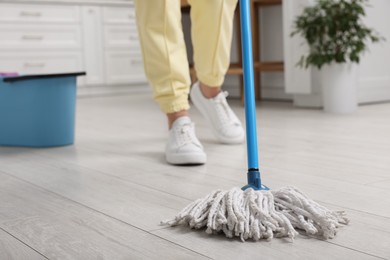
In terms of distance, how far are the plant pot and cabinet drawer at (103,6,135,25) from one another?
2.03 meters

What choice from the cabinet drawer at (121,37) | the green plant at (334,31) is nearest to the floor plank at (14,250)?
the green plant at (334,31)

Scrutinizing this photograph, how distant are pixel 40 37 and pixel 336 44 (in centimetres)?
207

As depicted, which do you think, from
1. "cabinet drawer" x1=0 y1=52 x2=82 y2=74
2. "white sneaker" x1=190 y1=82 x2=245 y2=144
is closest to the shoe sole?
"white sneaker" x1=190 y1=82 x2=245 y2=144

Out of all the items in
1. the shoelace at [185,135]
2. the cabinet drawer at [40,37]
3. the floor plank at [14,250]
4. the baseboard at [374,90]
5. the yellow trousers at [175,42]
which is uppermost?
the cabinet drawer at [40,37]

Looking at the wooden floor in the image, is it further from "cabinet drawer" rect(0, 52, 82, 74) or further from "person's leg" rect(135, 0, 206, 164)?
"cabinet drawer" rect(0, 52, 82, 74)

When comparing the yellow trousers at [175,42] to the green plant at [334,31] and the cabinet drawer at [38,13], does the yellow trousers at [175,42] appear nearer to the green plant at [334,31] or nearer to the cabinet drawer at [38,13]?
the green plant at [334,31]

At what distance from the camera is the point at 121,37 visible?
4215 millimetres

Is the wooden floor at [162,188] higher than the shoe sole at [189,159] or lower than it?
lower

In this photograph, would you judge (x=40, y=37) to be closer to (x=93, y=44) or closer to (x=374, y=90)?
(x=93, y=44)

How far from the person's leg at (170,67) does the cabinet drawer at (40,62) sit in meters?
2.42

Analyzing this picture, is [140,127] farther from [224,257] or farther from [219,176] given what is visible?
[224,257]

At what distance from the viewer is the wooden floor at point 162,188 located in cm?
80

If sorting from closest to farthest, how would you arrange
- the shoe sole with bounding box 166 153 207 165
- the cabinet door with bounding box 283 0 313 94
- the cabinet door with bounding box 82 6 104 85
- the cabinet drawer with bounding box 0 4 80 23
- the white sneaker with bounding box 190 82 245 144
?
the shoe sole with bounding box 166 153 207 165
the white sneaker with bounding box 190 82 245 144
the cabinet door with bounding box 283 0 313 94
the cabinet drawer with bounding box 0 4 80 23
the cabinet door with bounding box 82 6 104 85

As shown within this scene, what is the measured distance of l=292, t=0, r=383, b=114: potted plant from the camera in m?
2.46
